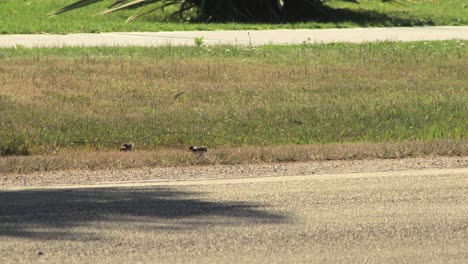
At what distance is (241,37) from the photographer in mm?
20203

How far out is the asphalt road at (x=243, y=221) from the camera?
5660mm

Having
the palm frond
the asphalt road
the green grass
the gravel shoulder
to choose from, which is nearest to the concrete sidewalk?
the green grass

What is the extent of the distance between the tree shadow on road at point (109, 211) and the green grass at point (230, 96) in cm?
244

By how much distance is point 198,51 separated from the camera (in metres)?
16.9

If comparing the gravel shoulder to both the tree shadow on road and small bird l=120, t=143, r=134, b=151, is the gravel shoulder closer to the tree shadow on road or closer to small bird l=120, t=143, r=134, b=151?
the tree shadow on road

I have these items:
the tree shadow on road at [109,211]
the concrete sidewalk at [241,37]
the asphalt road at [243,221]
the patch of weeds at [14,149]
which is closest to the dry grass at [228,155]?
the patch of weeds at [14,149]

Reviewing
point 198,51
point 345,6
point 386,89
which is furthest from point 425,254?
point 345,6

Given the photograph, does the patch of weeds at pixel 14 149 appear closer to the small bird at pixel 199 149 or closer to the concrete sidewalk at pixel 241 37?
the small bird at pixel 199 149

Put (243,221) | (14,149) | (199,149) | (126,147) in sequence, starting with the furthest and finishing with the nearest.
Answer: (126,147) → (14,149) → (199,149) → (243,221)

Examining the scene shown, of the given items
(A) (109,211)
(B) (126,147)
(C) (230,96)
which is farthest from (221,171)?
(C) (230,96)

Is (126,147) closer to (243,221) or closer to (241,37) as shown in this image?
(243,221)

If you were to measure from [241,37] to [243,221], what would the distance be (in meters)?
14.1

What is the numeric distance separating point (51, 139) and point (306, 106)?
3327 mm

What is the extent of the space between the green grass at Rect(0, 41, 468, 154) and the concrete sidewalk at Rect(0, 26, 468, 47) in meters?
1.58
